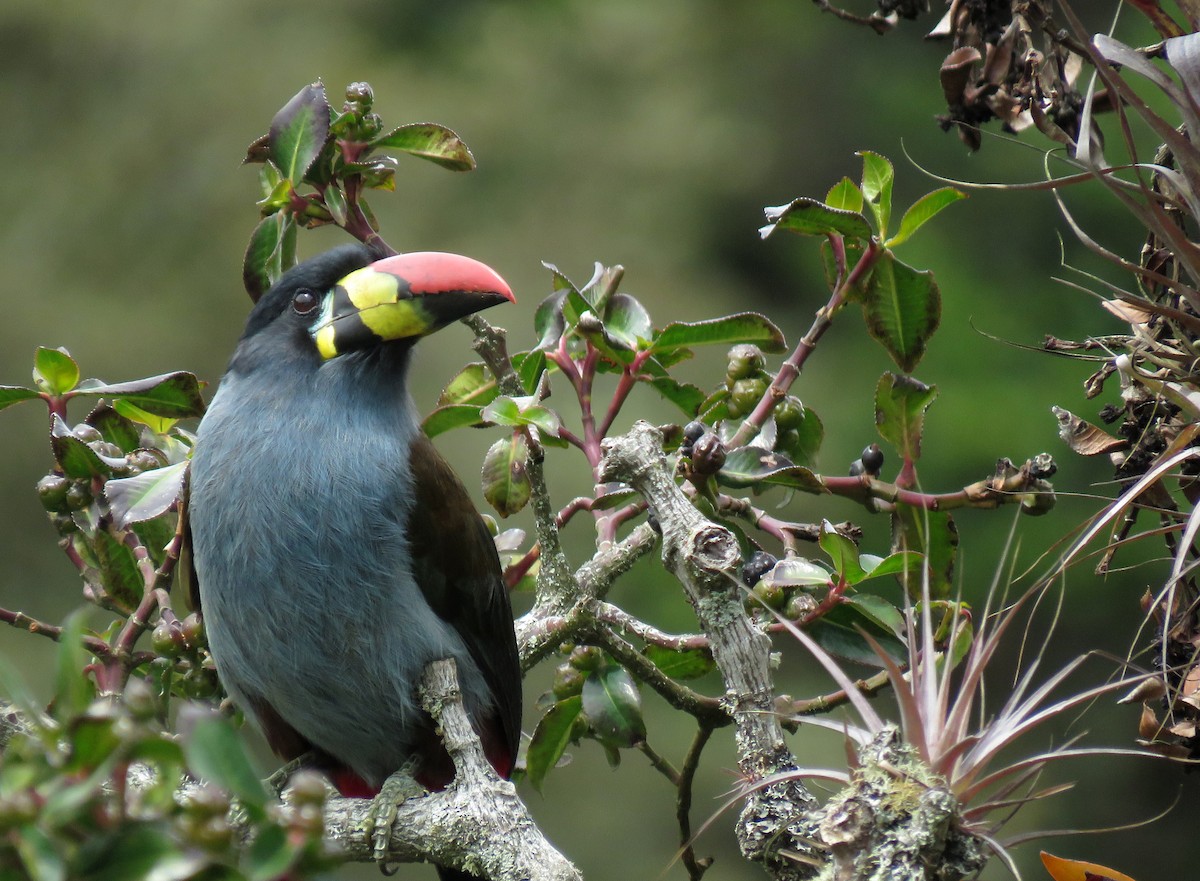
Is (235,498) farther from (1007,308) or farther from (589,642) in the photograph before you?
(1007,308)

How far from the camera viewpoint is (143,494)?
1.97 metres

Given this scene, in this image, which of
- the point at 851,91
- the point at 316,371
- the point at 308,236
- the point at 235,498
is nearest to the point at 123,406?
the point at 235,498

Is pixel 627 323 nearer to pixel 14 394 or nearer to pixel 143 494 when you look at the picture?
pixel 143 494

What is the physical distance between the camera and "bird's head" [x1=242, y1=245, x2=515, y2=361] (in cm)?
232

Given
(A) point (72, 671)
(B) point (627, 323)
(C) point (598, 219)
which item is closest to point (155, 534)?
(B) point (627, 323)

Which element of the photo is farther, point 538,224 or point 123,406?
point 538,224

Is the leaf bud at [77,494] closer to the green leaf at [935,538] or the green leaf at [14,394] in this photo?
the green leaf at [14,394]

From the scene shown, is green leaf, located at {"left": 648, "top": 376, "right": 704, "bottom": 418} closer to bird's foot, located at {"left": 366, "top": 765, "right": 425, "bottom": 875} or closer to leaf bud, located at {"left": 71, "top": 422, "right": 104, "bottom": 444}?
bird's foot, located at {"left": 366, "top": 765, "right": 425, "bottom": 875}

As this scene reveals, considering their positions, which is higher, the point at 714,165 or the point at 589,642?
the point at 589,642

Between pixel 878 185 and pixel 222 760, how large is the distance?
1.50m

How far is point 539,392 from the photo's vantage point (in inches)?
82.2

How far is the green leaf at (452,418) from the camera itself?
2104 mm

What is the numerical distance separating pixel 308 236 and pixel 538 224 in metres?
1.69

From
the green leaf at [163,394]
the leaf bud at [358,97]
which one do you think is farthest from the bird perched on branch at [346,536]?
the leaf bud at [358,97]
